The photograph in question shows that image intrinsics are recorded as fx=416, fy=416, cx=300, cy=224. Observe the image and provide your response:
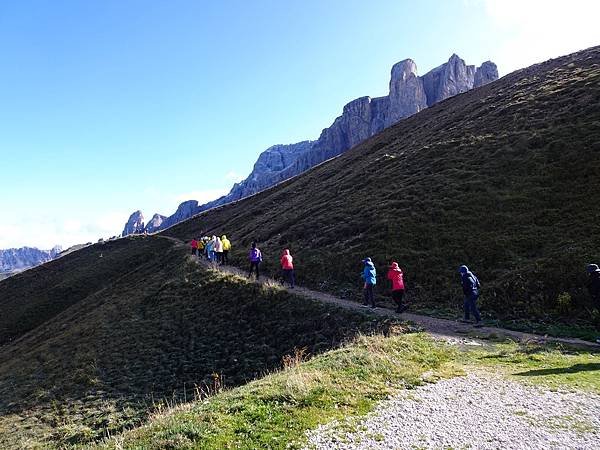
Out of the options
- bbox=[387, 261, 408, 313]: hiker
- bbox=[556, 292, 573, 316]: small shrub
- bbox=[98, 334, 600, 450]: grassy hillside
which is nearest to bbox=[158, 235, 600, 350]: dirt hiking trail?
bbox=[387, 261, 408, 313]: hiker

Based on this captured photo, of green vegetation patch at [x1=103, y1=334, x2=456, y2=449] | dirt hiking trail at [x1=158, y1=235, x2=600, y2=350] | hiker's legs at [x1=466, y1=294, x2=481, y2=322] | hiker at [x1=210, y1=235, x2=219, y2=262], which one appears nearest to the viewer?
green vegetation patch at [x1=103, y1=334, x2=456, y2=449]

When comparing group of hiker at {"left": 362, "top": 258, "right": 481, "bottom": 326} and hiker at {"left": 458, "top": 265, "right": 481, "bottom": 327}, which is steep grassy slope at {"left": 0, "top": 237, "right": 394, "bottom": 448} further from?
hiker at {"left": 458, "top": 265, "right": 481, "bottom": 327}

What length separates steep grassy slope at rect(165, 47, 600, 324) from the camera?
22.5 meters

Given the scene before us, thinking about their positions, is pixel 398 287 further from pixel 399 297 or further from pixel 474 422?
pixel 474 422

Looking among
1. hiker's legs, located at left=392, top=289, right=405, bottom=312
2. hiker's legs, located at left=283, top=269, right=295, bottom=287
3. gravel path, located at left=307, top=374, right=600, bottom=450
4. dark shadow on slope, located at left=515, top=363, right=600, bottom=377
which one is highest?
hiker's legs, located at left=283, top=269, right=295, bottom=287

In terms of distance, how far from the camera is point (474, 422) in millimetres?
9453

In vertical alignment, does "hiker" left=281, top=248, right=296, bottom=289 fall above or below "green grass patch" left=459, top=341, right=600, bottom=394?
above

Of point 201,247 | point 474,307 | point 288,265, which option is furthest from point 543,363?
point 201,247

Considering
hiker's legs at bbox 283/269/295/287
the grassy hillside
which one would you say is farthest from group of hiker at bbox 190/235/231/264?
the grassy hillside

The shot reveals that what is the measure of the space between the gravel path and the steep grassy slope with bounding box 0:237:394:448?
918 cm

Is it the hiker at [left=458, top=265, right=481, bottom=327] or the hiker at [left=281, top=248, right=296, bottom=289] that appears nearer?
the hiker at [left=458, top=265, right=481, bottom=327]

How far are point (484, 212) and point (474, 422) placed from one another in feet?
77.4

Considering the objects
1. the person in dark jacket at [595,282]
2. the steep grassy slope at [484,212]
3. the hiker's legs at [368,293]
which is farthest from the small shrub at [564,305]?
the hiker's legs at [368,293]

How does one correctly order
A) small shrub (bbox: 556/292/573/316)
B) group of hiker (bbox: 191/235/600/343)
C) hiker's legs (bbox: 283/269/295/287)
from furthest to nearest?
1. hiker's legs (bbox: 283/269/295/287)
2. small shrub (bbox: 556/292/573/316)
3. group of hiker (bbox: 191/235/600/343)
